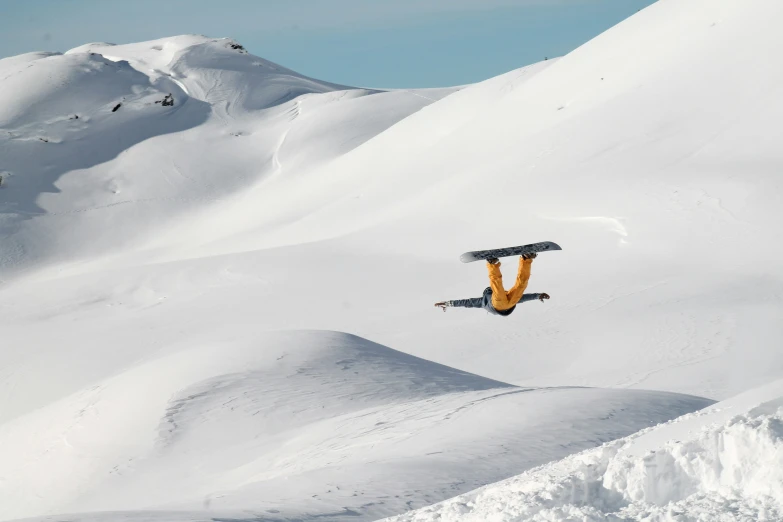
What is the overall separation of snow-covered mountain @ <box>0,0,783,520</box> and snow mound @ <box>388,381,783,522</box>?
0.14m

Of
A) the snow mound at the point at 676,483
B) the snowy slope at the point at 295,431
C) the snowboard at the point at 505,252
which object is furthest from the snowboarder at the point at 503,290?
the snow mound at the point at 676,483

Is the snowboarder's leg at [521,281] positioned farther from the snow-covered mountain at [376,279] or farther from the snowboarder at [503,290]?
the snow-covered mountain at [376,279]

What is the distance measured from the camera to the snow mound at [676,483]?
658cm

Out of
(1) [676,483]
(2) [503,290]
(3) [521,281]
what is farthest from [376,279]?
(1) [676,483]

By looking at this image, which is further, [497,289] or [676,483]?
[497,289]

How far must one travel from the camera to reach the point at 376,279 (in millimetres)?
30078

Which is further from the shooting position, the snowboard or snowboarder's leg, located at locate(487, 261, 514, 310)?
snowboarder's leg, located at locate(487, 261, 514, 310)

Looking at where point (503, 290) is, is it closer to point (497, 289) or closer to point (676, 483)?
point (497, 289)

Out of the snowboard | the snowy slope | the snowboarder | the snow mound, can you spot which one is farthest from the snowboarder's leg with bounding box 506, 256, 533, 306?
the snow mound

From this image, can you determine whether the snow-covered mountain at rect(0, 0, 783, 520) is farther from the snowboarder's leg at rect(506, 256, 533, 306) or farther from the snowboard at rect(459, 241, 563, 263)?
the snowboard at rect(459, 241, 563, 263)

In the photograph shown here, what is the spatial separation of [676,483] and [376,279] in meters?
23.3

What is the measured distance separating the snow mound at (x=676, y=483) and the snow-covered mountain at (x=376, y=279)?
5.6 inches

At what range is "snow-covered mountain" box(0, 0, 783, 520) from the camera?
561 inches

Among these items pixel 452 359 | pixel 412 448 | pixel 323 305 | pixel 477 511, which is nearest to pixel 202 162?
pixel 323 305
